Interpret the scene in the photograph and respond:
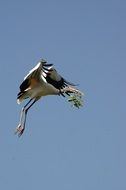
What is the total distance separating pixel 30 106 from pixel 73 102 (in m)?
2.81

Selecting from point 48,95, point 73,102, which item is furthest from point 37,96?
point 73,102

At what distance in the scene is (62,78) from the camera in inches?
1046

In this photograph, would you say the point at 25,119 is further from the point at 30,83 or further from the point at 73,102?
the point at 73,102

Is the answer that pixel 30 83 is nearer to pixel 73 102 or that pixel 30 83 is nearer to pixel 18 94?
pixel 18 94

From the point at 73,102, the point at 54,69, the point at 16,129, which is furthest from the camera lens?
the point at 54,69

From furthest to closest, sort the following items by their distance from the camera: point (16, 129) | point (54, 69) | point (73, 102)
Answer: point (54, 69), point (16, 129), point (73, 102)

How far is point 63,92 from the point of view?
2538 centimetres

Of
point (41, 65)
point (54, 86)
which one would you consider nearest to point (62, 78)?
point (54, 86)

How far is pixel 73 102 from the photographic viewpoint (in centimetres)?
2264

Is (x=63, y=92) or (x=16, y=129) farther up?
(x=63, y=92)

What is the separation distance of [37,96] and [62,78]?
182cm

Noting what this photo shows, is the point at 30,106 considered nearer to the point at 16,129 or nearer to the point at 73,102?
the point at 16,129

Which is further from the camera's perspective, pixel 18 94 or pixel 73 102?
pixel 18 94

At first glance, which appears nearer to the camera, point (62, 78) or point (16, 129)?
point (16, 129)
